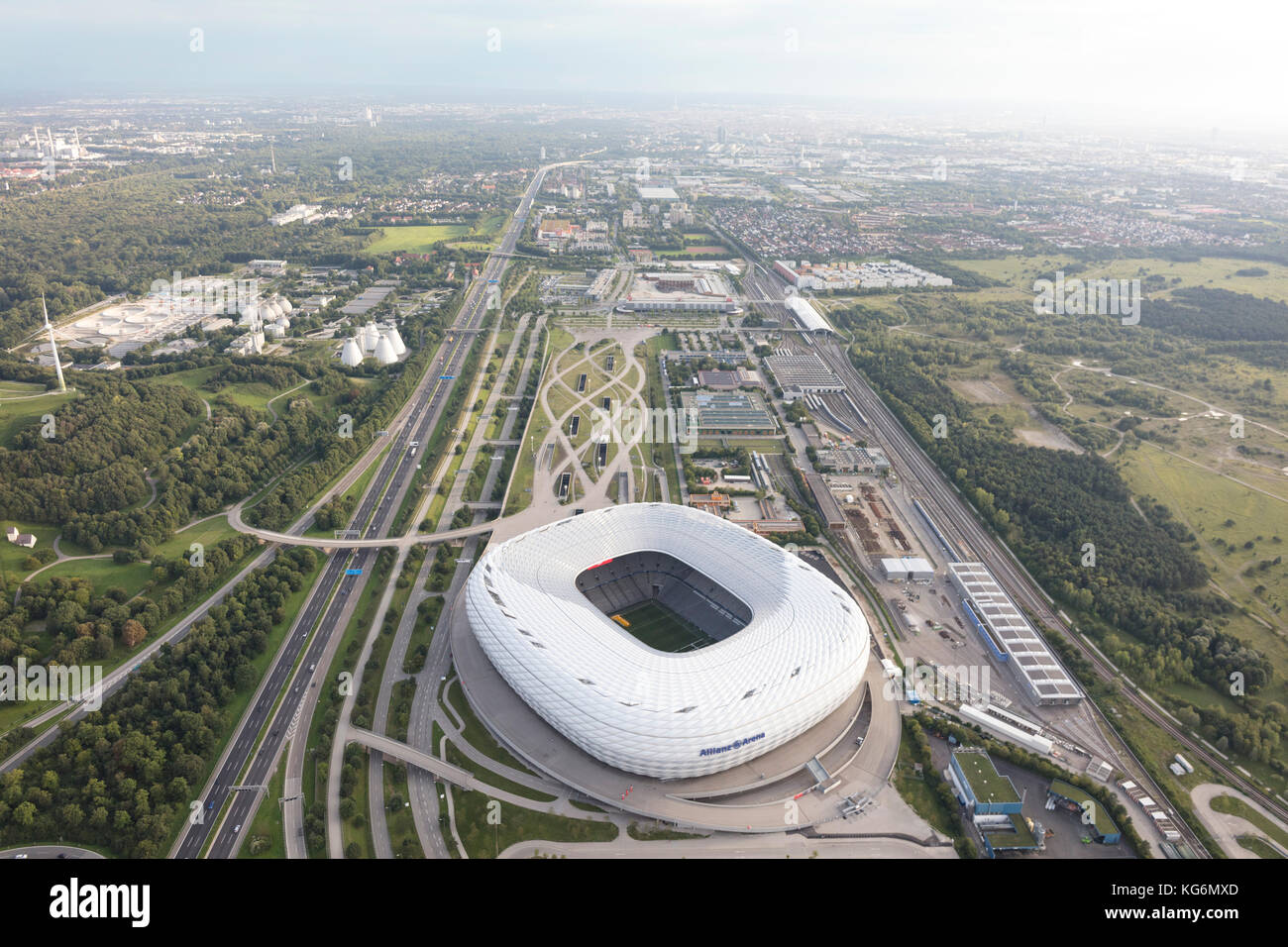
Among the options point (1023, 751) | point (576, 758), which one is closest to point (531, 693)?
point (576, 758)

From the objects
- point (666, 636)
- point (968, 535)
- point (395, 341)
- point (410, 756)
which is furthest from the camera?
point (395, 341)

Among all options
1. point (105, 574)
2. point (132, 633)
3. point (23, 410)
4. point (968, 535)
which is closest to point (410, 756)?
point (132, 633)

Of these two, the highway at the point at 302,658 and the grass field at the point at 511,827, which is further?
the highway at the point at 302,658

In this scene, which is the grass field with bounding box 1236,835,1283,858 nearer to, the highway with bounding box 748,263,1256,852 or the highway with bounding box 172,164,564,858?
the highway with bounding box 748,263,1256,852

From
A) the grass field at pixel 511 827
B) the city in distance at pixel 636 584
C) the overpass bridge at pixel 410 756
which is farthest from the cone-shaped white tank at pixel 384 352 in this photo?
the grass field at pixel 511 827

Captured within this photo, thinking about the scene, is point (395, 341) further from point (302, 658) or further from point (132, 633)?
point (302, 658)

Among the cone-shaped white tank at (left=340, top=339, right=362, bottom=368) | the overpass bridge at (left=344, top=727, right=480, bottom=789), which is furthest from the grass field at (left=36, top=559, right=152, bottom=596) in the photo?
the cone-shaped white tank at (left=340, top=339, right=362, bottom=368)

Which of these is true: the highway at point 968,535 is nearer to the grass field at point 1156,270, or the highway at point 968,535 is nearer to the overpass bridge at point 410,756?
the overpass bridge at point 410,756
